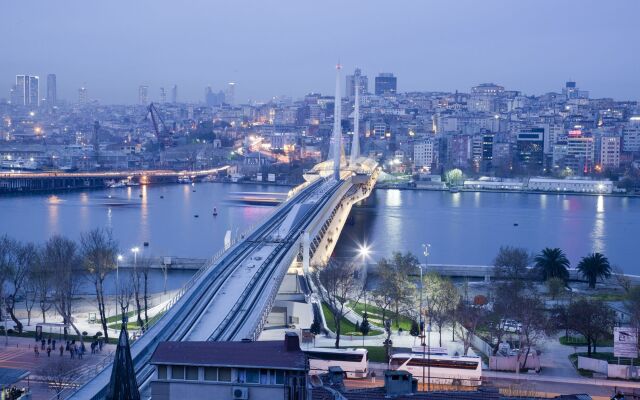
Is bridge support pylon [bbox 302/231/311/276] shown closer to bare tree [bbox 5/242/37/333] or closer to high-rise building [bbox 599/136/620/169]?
bare tree [bbox 5/242/37/333]

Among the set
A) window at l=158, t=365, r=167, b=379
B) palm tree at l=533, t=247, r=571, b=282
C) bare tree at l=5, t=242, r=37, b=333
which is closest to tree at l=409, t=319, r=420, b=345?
bare tree at l=5, t=242, r=37, b=333

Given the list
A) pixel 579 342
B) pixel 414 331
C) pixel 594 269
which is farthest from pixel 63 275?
pixel 594 269

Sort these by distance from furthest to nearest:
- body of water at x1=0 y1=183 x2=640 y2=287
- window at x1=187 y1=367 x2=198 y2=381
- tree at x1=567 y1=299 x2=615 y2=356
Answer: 1. body of water at x1=0 y1=183 x2=640 y2=287
2. tree at x1=567 y1=299 x2=615 y2=356
3. window at x1=187 y1=367 x2=198 y2=381

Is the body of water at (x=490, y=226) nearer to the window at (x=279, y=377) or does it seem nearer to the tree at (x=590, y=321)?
the tree at (x=590, y=321)

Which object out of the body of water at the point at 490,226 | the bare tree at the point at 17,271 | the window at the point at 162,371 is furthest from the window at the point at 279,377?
the body of water at the point at 490,226

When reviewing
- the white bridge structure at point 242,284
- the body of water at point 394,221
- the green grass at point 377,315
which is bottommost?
the body of water at point 394,221

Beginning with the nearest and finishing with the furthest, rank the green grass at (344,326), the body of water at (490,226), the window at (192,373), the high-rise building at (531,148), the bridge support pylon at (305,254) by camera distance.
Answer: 1. the window at (192,373)
2. the green grass at (344,326)
3. the bridge support pylon at (305,254)
4. the body of water at (490,226)
5. the high-rise building at (531,148)

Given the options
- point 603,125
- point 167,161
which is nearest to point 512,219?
point 167,161
